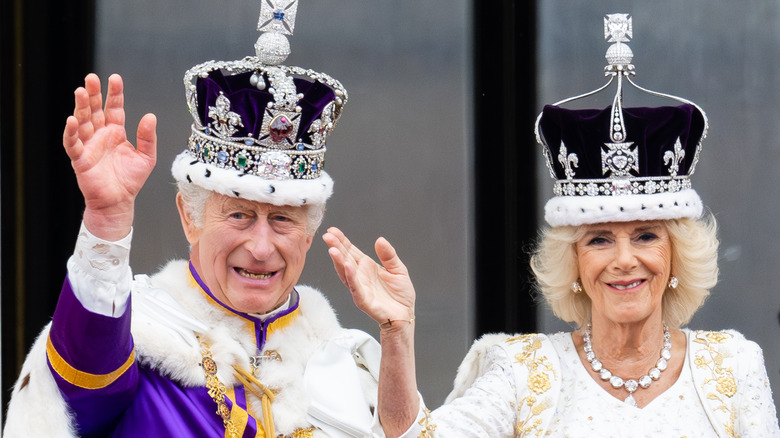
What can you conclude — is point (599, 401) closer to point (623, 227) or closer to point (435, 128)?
point (623, 227)

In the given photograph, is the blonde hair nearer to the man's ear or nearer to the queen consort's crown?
the queen consort's crown

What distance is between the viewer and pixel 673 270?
3584mm

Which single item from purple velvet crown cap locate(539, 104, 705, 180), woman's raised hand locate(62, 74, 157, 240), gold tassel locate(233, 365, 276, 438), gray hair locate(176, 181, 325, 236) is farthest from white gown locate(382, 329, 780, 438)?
woman's raised hand locate(62, 74, 157, 240)

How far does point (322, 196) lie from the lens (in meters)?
3.35

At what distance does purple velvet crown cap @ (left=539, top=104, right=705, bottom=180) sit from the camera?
3.52m

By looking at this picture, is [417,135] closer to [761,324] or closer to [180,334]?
[761,324]

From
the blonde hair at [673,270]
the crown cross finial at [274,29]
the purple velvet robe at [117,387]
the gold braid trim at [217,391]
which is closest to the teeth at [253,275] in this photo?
the purple velvet robe at [117,387]

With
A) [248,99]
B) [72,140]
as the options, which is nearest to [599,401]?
[248,99]

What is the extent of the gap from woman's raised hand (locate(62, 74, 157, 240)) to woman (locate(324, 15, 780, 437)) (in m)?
1.20

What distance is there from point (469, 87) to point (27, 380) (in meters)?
2.73

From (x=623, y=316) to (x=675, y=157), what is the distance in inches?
21.3

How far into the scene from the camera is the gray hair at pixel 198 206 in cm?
331

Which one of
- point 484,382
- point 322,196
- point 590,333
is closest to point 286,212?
point 322,196

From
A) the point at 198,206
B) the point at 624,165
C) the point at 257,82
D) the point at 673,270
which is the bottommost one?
the point at 673,270
